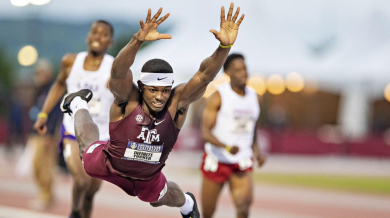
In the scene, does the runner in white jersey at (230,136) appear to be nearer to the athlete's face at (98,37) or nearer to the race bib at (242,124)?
the race bib at (242,124)

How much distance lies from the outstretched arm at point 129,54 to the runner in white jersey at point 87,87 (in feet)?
7.41

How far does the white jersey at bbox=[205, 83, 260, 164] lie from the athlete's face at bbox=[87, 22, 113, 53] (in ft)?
5.32

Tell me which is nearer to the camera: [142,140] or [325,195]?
[142,140]

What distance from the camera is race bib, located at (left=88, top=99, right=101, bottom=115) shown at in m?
7.82

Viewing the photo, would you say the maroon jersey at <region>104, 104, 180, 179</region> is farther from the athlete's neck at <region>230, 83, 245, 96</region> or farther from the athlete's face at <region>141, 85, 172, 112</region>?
the athlete's neck at <region>230, 83, 245, 96</region>

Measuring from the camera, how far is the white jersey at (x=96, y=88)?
7855mm

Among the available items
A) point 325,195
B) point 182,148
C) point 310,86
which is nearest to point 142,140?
point 325,195

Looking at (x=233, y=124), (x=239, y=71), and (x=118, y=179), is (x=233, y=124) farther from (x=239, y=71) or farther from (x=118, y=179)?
(x=118, y=179)

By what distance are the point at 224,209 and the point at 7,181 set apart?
625 cm

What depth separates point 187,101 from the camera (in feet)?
19.9

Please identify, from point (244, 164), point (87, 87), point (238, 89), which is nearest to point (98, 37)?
point (87, 87)

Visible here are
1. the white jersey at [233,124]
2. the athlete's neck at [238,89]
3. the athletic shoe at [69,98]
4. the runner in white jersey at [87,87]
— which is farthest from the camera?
the athlete's neck at [238,89]

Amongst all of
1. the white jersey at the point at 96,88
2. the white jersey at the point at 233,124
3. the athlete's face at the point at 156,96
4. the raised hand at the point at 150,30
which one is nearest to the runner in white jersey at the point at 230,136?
the white jersey at the point at 233,124

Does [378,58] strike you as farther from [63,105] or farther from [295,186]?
[63,105]
